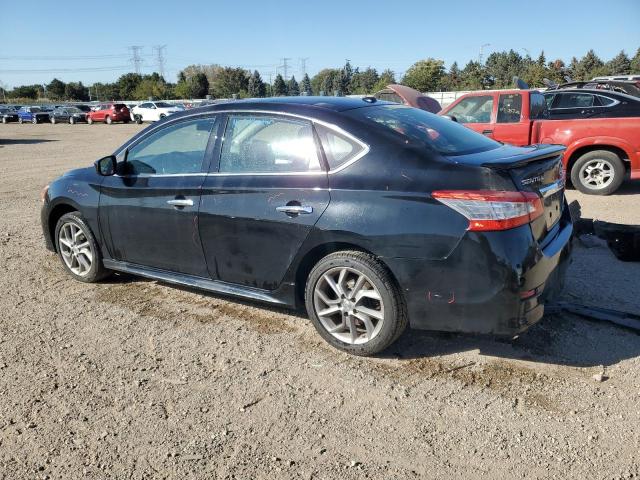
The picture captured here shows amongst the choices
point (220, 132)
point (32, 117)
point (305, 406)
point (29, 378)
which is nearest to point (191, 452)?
point (305, 406)

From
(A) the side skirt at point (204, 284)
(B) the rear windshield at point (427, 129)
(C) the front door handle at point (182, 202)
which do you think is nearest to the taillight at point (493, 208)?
(B) the rear windshield at point (427, 129)

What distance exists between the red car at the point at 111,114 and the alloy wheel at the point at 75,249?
40.3m

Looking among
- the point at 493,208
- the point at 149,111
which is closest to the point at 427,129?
the point at 493,208

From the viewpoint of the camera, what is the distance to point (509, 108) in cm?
938

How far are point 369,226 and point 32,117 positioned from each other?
51619 mm

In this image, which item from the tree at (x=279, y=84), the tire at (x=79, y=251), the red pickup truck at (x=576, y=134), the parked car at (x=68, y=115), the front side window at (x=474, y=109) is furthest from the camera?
the tree at (x=279, y=84)

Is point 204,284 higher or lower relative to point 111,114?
lower

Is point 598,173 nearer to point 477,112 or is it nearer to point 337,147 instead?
point 477,112

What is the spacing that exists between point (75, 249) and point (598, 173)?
25.9 ft

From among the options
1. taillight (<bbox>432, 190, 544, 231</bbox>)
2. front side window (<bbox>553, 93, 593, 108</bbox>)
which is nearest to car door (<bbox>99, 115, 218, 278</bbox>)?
taillight (<bbox>432, 190, 544, 231</bbox>)

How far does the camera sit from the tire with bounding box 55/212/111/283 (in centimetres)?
490

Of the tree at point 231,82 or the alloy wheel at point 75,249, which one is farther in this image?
the tree at point 231,82

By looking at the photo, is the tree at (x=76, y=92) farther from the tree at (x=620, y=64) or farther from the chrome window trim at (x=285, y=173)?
the chrome window trim at (x=285, y=173)

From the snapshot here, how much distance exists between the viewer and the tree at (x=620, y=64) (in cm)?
6371
